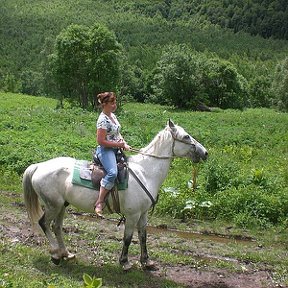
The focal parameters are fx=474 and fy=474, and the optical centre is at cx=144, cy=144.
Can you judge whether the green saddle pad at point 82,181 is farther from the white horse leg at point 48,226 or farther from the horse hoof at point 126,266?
the horse hoof at point 126,266

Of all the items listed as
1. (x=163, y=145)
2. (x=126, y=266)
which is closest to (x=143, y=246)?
(x=126, y=266)

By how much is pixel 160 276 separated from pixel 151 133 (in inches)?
603

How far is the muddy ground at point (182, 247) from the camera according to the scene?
854cm

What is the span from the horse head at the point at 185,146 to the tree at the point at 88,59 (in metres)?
38.5

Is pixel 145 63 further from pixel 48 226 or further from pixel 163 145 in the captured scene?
pixel 48 226

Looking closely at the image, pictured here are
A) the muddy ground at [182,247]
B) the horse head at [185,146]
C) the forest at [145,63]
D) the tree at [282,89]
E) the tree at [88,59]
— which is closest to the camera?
the muddy ground at [182,247]

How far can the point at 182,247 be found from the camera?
33.2 ft

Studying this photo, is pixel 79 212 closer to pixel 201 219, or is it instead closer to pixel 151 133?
pixel 201 219

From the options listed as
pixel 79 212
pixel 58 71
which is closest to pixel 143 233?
pixel 79 212

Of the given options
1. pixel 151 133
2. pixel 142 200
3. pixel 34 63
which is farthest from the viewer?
pixel 34 63

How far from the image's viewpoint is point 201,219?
1269cm

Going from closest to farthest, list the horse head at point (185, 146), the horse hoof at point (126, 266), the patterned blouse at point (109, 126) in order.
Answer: the patterned blouse at point (109, 126)
the horse hoof at point (126, 266)
the horse head at point (185, 146)

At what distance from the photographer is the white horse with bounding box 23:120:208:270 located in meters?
8.43

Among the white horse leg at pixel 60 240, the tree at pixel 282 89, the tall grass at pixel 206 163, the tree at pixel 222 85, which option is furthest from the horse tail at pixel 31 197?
the tree at pixel 282 89
